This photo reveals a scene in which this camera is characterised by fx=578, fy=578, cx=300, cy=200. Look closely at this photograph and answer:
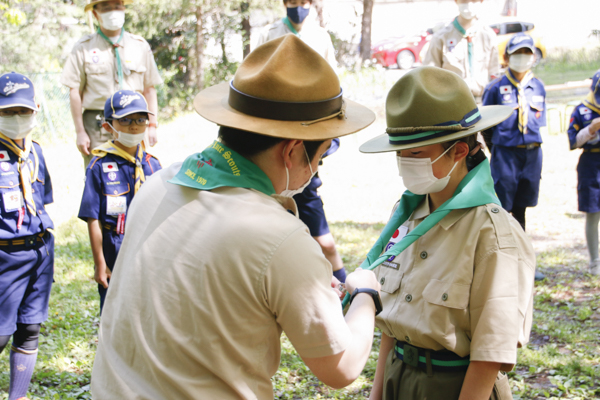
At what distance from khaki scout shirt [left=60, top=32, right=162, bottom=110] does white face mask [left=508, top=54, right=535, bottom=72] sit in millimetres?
3688

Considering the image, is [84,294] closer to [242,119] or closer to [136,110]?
[136,110]

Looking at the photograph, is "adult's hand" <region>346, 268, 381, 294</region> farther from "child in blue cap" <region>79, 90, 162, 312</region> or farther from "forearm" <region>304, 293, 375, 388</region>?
"child in blue cap" <region>79, 90, 162, 312</region>

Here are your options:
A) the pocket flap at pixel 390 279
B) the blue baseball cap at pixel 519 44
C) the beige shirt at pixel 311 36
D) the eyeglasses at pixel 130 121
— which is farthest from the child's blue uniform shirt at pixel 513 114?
the pocket flap at pixel 390 279

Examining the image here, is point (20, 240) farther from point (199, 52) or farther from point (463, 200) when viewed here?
point (199, 52)

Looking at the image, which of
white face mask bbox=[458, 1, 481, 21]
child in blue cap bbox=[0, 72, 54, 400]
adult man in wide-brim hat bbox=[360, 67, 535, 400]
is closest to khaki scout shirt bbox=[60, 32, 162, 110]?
child in blue cap bbox=[0, 72, 54, 400]

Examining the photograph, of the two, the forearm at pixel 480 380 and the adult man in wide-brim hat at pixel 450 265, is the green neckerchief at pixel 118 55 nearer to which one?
the adult man in wide-brim hat at pixel 450 265

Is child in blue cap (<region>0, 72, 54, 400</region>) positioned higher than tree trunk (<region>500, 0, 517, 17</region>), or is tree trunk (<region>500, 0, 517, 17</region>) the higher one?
child in blue cap (<region>0, 72, 54, 400</region>)

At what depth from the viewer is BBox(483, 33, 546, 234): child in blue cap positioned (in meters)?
5.73

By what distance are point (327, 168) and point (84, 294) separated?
20.3 ft

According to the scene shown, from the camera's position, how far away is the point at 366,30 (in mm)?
18250

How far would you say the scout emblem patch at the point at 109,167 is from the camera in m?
4.04

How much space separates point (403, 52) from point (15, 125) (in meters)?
18.6

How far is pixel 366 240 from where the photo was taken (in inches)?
291

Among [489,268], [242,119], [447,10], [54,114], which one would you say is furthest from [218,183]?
[447,10]
